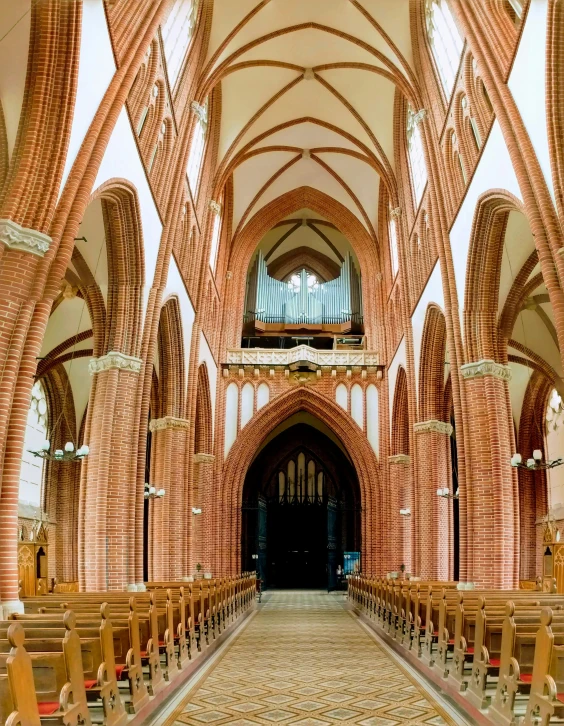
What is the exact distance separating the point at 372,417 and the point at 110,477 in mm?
13999

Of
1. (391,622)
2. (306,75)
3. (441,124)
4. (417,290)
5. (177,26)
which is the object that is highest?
(306,75)

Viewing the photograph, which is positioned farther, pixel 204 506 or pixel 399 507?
pixel 399 507

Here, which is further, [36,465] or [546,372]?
[36,465]

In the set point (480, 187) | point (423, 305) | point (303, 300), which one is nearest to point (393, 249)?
point (303, 300)

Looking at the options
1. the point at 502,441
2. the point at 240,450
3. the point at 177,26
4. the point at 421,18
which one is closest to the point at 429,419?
the point at 502,441

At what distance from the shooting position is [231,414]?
25.5 meters

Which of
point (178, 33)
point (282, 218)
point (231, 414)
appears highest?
point (178, 33)

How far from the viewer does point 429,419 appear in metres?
20.3

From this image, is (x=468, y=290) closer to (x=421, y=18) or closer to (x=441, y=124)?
(x=441, y=124)

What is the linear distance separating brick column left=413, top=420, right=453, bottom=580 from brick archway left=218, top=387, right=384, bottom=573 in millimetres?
4770

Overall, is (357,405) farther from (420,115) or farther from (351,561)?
(420,115)

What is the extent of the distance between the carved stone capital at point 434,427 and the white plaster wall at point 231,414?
7.61 m

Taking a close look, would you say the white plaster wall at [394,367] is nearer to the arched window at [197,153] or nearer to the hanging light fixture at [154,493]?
the arched window at [197,153]

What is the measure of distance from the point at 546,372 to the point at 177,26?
14264 millimetres
